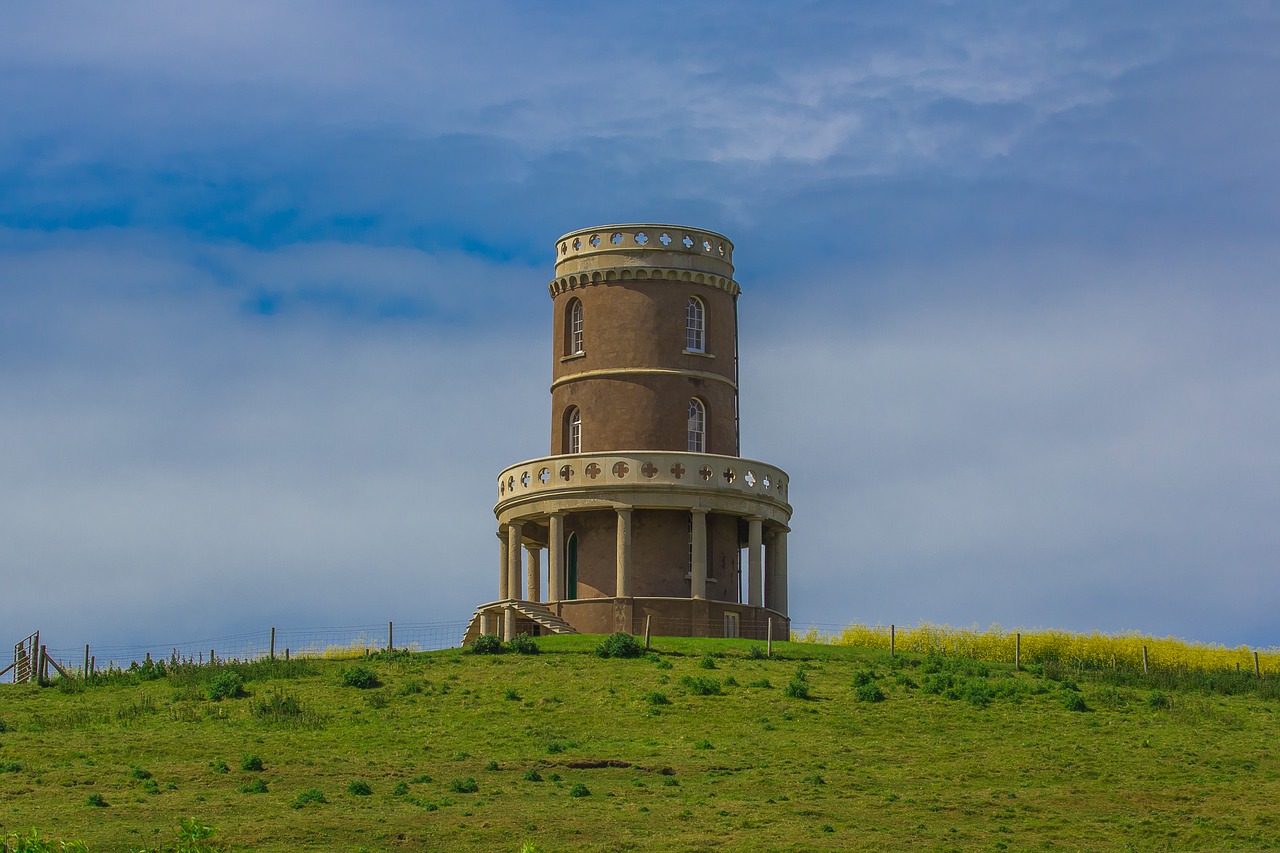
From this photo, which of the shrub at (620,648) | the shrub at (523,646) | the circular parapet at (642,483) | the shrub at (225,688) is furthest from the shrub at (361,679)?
the circular parapet at (642,483)

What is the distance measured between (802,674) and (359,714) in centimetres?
1154

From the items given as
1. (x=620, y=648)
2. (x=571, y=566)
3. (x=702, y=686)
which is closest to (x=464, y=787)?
(x=702, y=686)

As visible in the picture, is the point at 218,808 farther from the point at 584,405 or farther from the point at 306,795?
the point at 584,405

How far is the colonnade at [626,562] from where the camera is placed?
65688 mm

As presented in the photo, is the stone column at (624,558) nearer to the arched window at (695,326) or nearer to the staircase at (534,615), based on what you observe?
the staircase at (534,615)

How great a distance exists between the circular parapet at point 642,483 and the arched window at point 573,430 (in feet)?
8.45

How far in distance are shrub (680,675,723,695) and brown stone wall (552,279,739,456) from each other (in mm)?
16825

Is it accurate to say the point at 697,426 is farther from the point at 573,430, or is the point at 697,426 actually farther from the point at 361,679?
the point at 361,679

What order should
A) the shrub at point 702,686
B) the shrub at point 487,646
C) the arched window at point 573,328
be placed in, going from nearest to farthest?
1. the shrub at point 702,686
2. the shrub at point 487,646
3. the arched window at point 573,328

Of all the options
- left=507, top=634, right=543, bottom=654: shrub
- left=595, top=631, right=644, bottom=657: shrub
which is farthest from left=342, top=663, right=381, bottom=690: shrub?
left=595, top=631, right=644, bottom=657: shrub

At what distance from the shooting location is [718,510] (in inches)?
2635

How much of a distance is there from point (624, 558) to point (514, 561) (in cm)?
480

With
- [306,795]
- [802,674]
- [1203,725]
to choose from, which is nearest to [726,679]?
[802,674]

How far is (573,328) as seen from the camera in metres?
71.1
